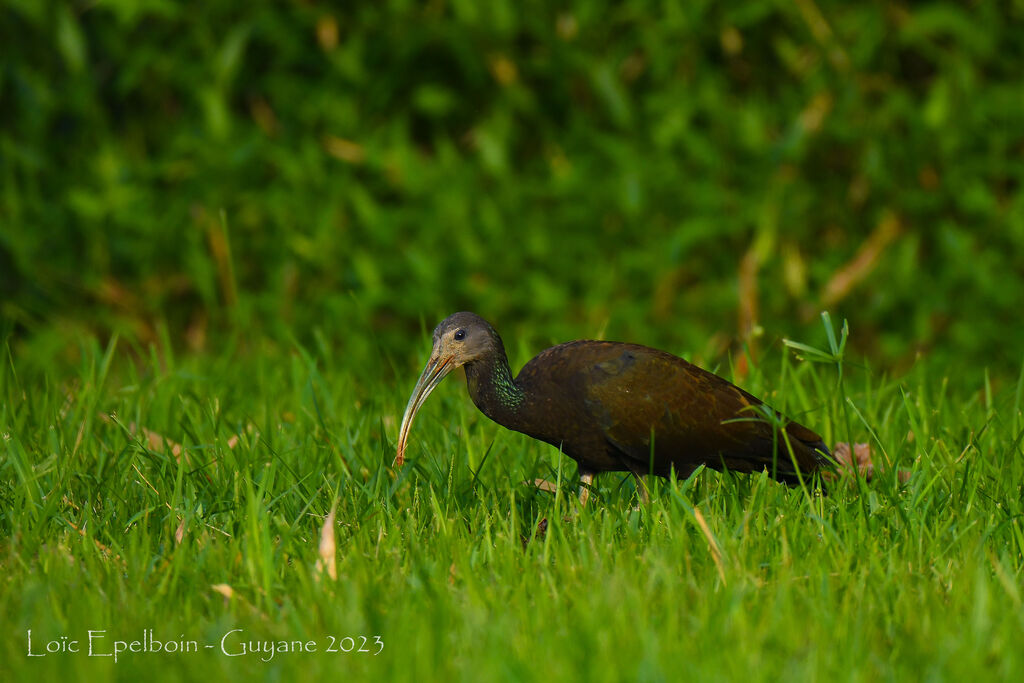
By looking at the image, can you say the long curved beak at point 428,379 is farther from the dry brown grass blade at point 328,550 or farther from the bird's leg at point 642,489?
the dry brown grass blade at point 328,550

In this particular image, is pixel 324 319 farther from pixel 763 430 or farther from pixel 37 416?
pixel 763 430

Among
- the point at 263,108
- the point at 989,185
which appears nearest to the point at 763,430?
the point at 989,185

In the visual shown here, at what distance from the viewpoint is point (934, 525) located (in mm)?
3297

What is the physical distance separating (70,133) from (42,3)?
706 mm

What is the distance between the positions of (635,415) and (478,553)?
0.76 m

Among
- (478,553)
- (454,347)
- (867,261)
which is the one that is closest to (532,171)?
(867,261)

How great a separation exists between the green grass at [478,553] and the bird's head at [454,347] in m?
0.17

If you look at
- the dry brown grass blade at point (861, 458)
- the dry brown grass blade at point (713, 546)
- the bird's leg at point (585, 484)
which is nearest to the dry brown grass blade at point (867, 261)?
the dry brown grass blade at point (861, 458)

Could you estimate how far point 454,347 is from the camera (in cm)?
399

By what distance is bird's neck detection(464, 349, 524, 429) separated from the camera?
386cm

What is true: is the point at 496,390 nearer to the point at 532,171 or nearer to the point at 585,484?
the point at 585,484

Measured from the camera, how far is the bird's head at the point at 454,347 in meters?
3.97

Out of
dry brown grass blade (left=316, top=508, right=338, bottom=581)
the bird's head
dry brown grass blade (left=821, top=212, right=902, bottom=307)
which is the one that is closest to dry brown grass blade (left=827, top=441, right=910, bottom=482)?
the bird's head

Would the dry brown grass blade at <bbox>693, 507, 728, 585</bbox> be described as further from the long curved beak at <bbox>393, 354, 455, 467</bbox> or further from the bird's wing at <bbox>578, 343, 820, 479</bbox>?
the long curved beak at <bbox>393, 354, 455, 467</bbox>
